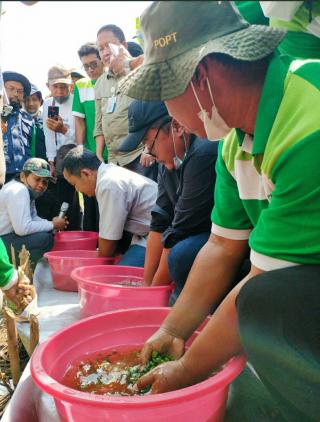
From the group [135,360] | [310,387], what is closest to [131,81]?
[310,387]

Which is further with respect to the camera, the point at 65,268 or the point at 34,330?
the point at 65,268

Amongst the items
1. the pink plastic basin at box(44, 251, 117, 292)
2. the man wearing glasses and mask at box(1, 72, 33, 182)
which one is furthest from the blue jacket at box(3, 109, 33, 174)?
the pink plastic basin at box(44, 251, 117, 292)

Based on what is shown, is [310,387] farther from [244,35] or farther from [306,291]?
[244,35]

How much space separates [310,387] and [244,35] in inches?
30.9

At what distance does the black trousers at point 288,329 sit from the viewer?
2.94ft

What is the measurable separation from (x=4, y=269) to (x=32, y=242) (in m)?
1.60

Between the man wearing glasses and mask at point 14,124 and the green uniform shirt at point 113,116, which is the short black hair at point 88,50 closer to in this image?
the green uniform shirt at point 113,116

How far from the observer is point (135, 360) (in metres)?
1.39

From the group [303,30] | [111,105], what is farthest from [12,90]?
[303,30]

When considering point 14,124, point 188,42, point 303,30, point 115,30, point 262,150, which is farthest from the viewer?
point 14,124

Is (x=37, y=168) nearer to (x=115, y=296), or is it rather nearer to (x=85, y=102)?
(x=85, y=102)

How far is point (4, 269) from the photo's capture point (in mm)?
1786

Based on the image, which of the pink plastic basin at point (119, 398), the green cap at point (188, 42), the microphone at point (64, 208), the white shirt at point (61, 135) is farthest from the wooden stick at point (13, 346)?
the white shirt at point (61, 135)

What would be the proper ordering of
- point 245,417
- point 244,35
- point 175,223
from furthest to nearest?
point 175,223, point 245,417, point 244,35
